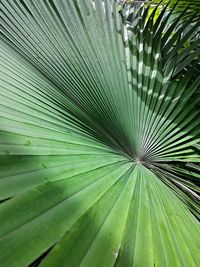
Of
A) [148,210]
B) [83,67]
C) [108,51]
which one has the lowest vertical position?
[148,210]

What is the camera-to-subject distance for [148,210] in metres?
0.81

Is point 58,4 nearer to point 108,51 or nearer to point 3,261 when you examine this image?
point 108,51

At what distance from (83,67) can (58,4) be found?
1.17 feet

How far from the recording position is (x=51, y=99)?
45.1 inches

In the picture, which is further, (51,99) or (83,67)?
(83,67)

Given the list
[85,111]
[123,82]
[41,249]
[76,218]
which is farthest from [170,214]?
[123,82]

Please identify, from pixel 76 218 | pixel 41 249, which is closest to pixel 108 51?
pixel 76 218

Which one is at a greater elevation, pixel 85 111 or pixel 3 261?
pixel 85 111

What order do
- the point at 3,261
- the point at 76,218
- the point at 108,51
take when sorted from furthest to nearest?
the point at 108,51
the point at 76,218
the point at 3,261

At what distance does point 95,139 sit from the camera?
1.08 meters

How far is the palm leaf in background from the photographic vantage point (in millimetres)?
618

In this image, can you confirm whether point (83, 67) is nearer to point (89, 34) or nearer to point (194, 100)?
point (89, 34)

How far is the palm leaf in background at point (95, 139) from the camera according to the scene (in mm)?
618

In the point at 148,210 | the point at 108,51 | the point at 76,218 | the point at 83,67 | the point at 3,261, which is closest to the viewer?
the point at 3,261
